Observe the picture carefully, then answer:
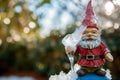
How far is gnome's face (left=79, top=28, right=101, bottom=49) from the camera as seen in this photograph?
166cm

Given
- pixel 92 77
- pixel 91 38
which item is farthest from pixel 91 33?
pixel 92 77

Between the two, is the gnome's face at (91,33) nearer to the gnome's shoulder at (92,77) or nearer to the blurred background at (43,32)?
the gnome's shoulder at (92,77)

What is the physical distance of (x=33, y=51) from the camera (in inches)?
211

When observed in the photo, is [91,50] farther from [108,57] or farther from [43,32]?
[43,32]

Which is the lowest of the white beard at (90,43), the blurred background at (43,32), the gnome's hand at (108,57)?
the gnome's hand at (108,57)

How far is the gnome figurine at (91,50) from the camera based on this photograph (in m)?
1.66

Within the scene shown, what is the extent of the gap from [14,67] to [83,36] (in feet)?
15.0

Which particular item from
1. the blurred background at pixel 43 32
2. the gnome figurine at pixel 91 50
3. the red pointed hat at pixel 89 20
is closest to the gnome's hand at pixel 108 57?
the gnome figurine at pixel 91 50

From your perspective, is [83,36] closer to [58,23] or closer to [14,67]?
[58,23]

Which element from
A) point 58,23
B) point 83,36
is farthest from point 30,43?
point 83,36

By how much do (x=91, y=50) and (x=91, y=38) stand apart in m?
0.04

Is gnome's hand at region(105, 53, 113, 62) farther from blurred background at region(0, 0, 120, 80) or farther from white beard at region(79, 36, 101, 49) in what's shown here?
blurred background at region(0, 0, 120, 80)

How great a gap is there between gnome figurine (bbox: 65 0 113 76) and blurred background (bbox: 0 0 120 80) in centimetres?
33

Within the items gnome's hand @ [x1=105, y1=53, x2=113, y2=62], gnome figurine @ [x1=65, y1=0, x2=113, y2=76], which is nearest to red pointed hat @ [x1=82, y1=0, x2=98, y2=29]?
gnome figurine @ [x1=65, y1=0, x2=113, y2=76]
